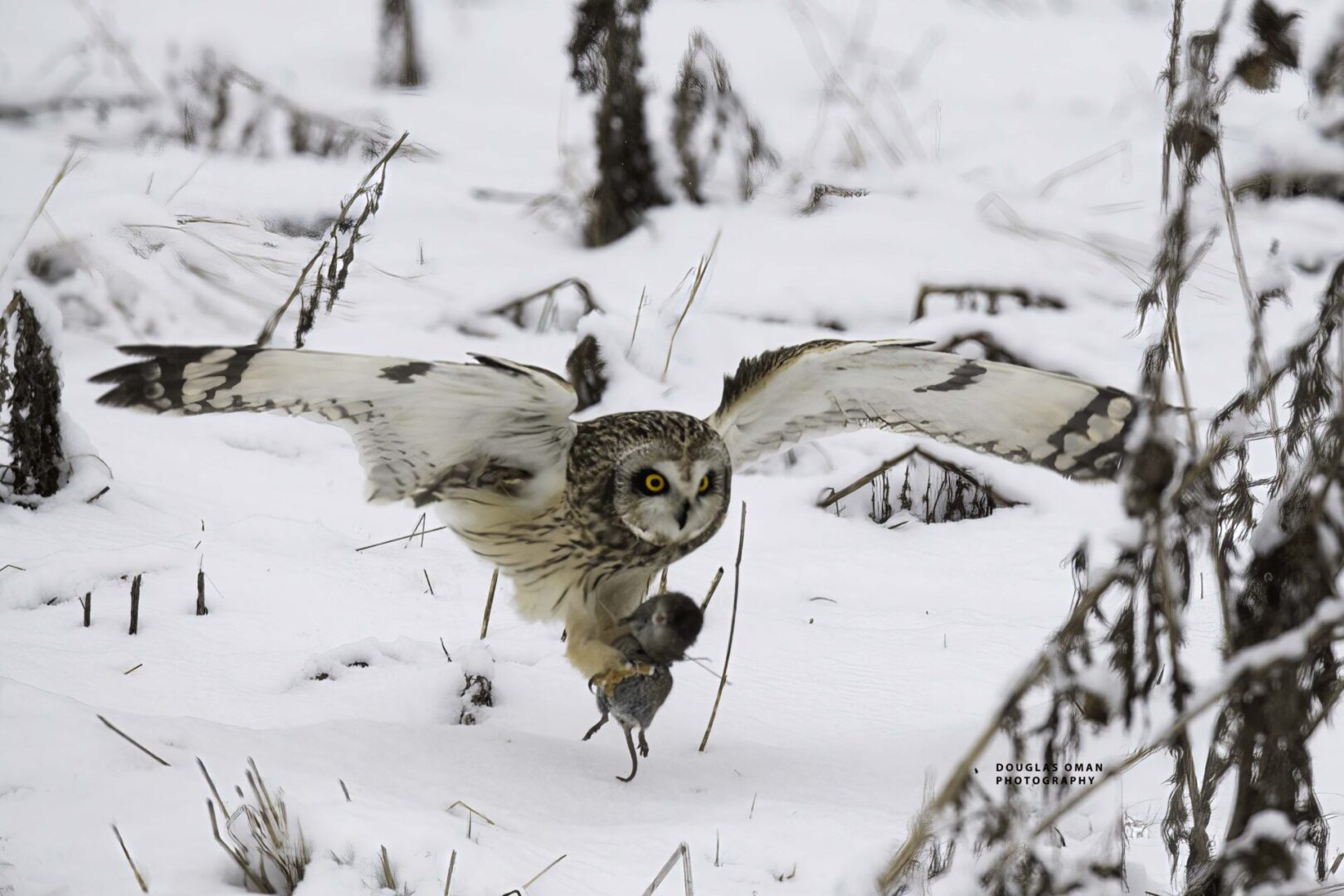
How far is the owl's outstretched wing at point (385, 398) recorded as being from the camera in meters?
1.85

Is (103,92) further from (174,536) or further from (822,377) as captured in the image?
(822,377)

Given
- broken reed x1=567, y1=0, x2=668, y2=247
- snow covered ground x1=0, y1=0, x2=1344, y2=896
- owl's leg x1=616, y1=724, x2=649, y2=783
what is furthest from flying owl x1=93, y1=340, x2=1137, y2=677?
broken reed x1=567, y1=0, x2=668, y2=247

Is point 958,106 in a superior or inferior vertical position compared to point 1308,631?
superior

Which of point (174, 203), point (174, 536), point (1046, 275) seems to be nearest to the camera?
point (174, 536)

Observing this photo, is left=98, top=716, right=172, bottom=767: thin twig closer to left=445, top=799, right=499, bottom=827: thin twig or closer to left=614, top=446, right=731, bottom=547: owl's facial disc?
left=445, top=799, right=499, bottom=827: thin twig

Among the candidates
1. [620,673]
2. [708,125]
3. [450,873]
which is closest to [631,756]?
[620,673]

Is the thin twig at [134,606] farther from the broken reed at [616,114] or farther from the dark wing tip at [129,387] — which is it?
the broken reed at [616,114]

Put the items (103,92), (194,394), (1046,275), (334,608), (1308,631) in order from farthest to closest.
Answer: (1046,275), (103,92), (334,608), (194,394), (1308,631)

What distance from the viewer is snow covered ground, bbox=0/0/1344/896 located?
5.41 ft

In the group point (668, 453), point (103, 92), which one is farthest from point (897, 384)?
point (103, 92)

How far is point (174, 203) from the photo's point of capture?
3.99 m

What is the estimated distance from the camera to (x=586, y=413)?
4.31 metres

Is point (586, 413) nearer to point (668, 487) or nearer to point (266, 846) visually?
point (668, 487)

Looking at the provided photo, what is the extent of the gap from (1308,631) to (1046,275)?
4484 mm
